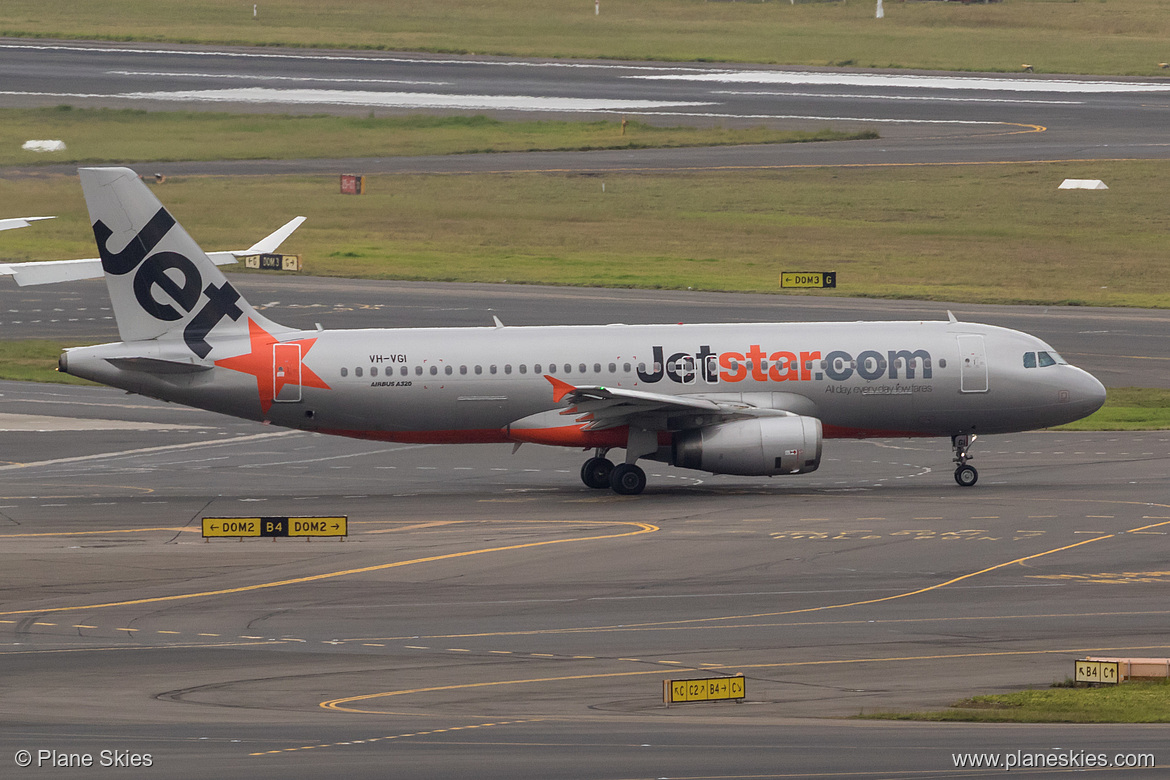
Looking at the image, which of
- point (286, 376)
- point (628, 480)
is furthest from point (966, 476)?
point (286, 376)

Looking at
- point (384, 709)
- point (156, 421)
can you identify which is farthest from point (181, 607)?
point (156, 421)

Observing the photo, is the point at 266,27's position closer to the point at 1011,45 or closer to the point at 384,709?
the point at 1011,45

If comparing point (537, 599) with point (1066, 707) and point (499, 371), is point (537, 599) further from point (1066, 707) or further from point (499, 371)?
point (499, 371)

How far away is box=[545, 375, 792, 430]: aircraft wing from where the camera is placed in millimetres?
43625

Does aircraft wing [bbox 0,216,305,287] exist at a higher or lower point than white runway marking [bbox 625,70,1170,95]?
lower

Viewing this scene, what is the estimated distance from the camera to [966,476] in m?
46.4

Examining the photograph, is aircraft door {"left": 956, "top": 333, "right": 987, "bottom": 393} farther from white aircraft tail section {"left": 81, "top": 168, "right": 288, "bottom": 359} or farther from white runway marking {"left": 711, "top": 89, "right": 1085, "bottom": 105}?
white runway marking {"left": 711, "top": 89, "right": 1085, "bottom": 105}

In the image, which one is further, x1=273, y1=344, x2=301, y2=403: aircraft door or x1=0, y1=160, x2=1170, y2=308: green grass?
x1=0, y1=160, x2=1170, y2=308: green grass

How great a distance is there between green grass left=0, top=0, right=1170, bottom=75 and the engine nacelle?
11278 cm

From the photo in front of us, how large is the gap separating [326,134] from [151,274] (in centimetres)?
7841

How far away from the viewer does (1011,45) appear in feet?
525

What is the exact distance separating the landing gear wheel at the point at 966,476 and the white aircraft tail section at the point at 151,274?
20.2m

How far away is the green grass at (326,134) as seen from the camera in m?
118

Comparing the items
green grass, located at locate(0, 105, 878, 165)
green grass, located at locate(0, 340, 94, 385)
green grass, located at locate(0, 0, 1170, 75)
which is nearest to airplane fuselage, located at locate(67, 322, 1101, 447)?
green grass, located at locate(0, 340, 94, 385)
